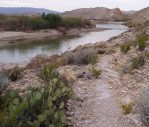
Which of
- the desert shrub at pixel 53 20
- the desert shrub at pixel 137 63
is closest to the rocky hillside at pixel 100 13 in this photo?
the desert shrub at pixel 53 20

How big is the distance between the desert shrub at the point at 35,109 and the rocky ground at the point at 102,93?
46cm

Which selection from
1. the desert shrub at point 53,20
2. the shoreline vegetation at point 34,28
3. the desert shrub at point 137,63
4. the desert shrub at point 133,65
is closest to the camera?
the desert shrub at point 133,65

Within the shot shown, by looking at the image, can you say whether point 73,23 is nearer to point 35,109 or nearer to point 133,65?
point 133,65

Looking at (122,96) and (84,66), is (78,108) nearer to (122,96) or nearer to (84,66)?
(122,96)

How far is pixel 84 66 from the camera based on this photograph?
45.9 feet

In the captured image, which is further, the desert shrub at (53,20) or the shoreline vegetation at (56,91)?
the desert shrub at (53,20)

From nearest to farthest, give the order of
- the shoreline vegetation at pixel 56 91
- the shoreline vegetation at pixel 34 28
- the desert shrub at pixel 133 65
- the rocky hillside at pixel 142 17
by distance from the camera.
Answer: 1. the shoreline vegetation at pixel 56 91
2. the desert shrub at pixel 133 65
3. the shoreline vegetation at pixel 34 28
4. the rocky hillside at pixel 142 17

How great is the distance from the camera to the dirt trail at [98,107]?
7.63 meters

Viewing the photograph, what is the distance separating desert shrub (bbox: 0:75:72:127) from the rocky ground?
0.46m

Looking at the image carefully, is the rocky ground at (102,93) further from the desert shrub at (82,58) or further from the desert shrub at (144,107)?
the desert shrub at (82,58)

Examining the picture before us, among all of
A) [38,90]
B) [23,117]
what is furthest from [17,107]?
[38,90]

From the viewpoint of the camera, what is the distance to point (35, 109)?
7449 mm

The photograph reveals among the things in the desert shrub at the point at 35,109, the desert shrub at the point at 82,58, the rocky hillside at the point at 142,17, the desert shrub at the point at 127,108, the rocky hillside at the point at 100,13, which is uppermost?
the desert shrub at the point at 35,109

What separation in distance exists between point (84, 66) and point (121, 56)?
410cm
